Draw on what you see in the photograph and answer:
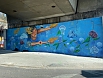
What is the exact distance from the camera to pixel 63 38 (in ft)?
61.1

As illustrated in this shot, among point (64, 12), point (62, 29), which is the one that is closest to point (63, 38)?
point (62, 29)

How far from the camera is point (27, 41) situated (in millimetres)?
21797

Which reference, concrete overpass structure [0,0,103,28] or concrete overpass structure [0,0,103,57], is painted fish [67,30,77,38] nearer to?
concrete overpass structure [0,0,103,57]

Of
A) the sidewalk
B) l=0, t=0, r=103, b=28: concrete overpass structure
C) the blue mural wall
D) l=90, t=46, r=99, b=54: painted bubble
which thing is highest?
l=0, t=0, r=103, b=28: concrete overpass structure

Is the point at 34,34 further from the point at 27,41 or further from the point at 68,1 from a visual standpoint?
the point at 68,1

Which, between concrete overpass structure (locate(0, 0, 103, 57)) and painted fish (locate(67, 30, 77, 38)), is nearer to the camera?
concrete overpass structure (locate(0, 0, 103, 57))

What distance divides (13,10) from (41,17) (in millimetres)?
3724

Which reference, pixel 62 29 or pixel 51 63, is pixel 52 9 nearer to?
pixel 62 29

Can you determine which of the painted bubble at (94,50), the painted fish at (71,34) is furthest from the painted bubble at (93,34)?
the painted fish at (71,34)

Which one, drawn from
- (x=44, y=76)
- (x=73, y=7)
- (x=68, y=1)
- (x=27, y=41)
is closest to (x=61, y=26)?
(x=73, y=7)

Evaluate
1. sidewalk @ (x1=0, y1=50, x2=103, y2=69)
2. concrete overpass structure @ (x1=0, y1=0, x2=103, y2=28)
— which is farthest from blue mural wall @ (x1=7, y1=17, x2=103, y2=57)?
sidewalk @ (x1=0, y1=50, x2=103, y2=69)

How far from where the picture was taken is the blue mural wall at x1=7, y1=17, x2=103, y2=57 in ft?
52.6

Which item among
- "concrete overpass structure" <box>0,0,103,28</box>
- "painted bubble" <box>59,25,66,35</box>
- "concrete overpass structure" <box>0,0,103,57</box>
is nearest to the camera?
"concrete overpass structure" <box>0,0,103,57</box>

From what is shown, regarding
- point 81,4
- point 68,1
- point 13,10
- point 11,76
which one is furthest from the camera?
point 13,10
